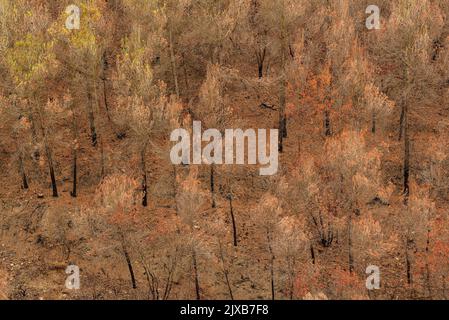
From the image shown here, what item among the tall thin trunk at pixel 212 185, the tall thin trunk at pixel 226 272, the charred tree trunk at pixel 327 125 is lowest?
the tall thin trunk at pixel 226 272

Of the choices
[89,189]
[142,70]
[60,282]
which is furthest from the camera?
[89,189]

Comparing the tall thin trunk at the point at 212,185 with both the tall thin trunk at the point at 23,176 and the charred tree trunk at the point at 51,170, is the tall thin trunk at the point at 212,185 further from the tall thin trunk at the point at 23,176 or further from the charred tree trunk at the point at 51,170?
the tall thin trunk at the point at 23,176

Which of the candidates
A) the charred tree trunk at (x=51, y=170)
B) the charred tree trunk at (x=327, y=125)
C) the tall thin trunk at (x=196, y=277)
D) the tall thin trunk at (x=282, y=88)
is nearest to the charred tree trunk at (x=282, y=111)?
the tall thin trunk at (x=282, y=88)

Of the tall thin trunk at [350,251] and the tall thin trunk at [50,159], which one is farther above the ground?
the tall thin trunk at [50,159]

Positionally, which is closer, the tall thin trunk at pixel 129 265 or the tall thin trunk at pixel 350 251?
the tall thin trunk at pixel 129 265

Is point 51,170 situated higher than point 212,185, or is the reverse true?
point 51,170

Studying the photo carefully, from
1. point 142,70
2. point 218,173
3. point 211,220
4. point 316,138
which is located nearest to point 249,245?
point 211,220

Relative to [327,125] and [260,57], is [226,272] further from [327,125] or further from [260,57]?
[260,57]

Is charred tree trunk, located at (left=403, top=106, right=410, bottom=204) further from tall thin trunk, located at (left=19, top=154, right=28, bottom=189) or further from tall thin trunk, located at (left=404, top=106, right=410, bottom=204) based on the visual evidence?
tall thin trunk, located at (left=19, top=154, right=28, bottom=189)

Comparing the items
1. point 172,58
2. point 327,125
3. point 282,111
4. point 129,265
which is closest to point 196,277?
point 129,265

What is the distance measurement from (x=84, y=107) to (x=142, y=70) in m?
10.4

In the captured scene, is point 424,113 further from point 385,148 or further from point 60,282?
point 60,282

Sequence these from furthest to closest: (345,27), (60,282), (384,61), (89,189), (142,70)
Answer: (384,61)
(345,27)
(89,189)
(142,70)
(60,282)

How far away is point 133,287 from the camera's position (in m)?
38.0
